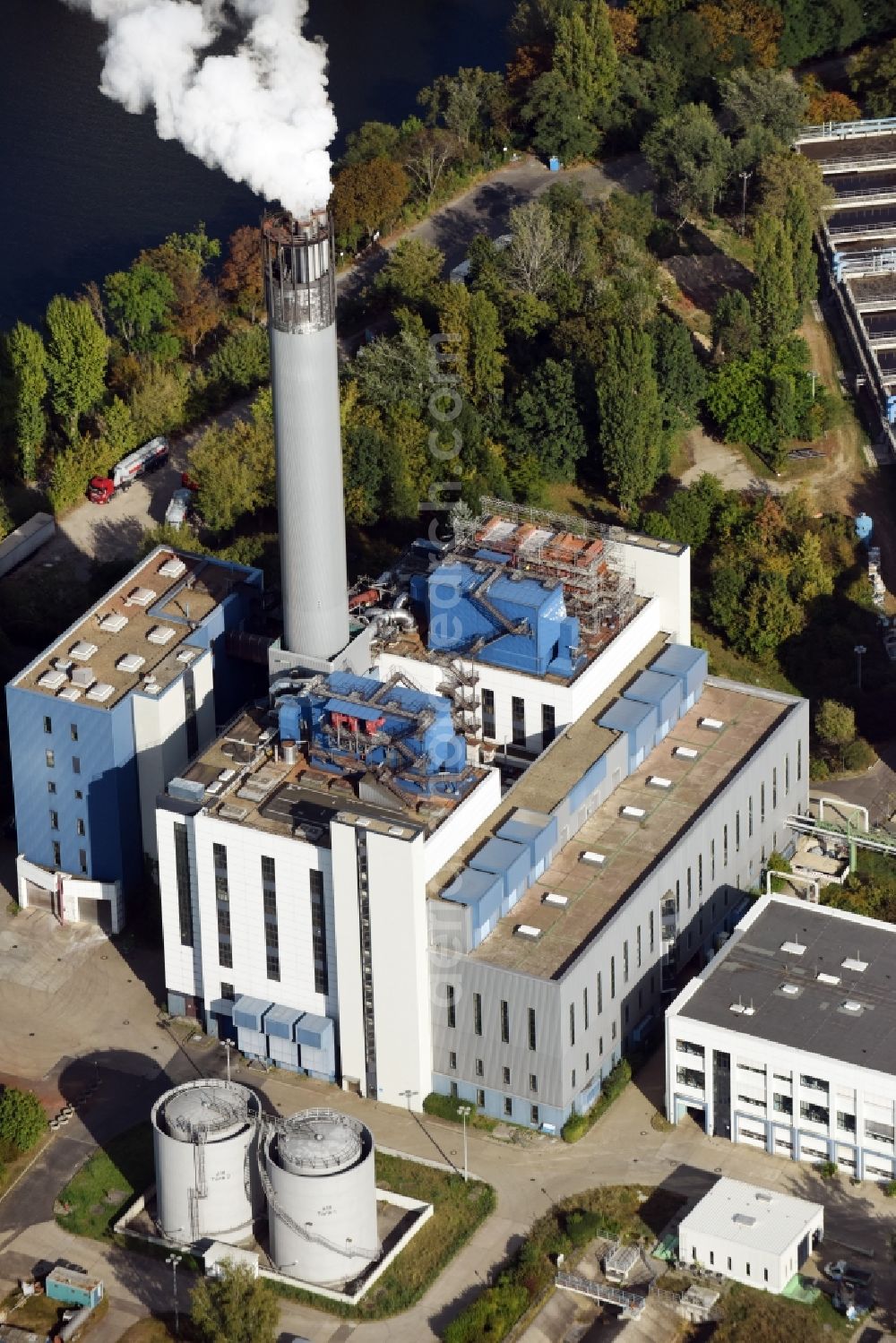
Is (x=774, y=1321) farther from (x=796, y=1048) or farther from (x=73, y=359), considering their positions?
(x=73, y=359)

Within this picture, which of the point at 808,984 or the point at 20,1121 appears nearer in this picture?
the point at 20,1121

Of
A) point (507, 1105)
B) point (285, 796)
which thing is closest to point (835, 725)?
point (507, 1105)

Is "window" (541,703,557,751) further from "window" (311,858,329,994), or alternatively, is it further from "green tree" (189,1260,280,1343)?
"green tree" (189,1260,280,1343)

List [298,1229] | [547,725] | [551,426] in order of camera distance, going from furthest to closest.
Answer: [551,426], [547,725], [298,1229]

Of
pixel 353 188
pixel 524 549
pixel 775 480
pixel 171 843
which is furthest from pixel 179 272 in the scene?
pixel 171 843

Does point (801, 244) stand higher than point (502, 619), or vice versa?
point (801, 244)

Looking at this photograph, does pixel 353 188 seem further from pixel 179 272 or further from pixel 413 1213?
pixel 413 1213
